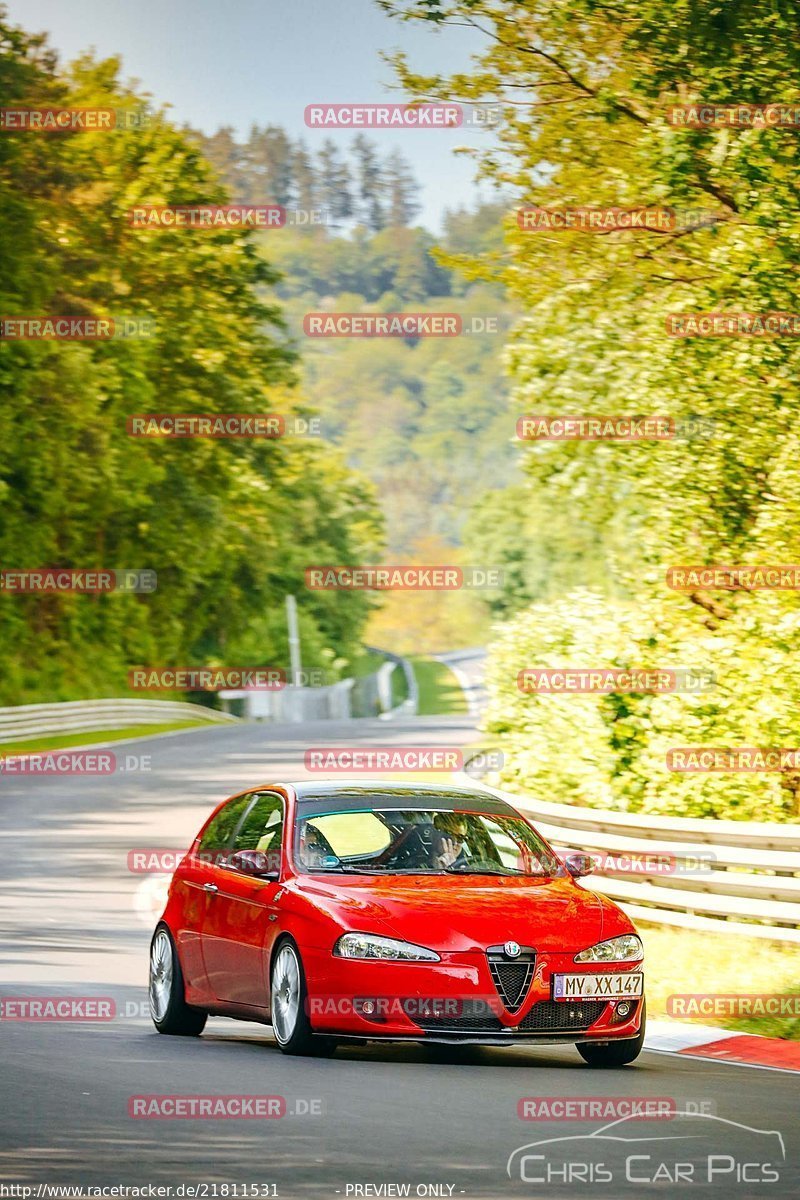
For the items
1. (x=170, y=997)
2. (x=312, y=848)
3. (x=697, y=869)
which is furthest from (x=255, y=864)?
(x=697, y=869)

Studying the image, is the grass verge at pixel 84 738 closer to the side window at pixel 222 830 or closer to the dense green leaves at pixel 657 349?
the dense green leaves at pixel 657 349

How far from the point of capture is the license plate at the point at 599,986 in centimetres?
1002

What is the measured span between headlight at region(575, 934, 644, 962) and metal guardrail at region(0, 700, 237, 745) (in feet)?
111

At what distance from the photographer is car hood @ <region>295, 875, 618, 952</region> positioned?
9.97 metres

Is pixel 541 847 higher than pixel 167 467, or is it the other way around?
pixel 167 467

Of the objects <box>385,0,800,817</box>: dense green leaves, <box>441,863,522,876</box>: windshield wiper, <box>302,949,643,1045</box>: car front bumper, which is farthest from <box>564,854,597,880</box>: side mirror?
<box>385,0,800,817</box>: dense green leaves

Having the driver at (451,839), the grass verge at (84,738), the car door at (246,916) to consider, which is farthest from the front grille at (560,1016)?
the grass verge at (84,738)

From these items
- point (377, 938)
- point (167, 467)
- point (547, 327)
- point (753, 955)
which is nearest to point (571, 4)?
point (547, 327)

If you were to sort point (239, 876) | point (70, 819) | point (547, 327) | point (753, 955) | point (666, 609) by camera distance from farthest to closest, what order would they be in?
point (70, 819), point (547, 327), point (666, 609), point (753, 955), point (239, 876)

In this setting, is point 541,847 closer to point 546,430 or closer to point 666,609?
point 666,609

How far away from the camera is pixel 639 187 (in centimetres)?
2391

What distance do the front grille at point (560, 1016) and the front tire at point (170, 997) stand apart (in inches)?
99.1

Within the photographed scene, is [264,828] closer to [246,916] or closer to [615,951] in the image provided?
[246,916]

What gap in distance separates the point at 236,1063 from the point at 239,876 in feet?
4.46
